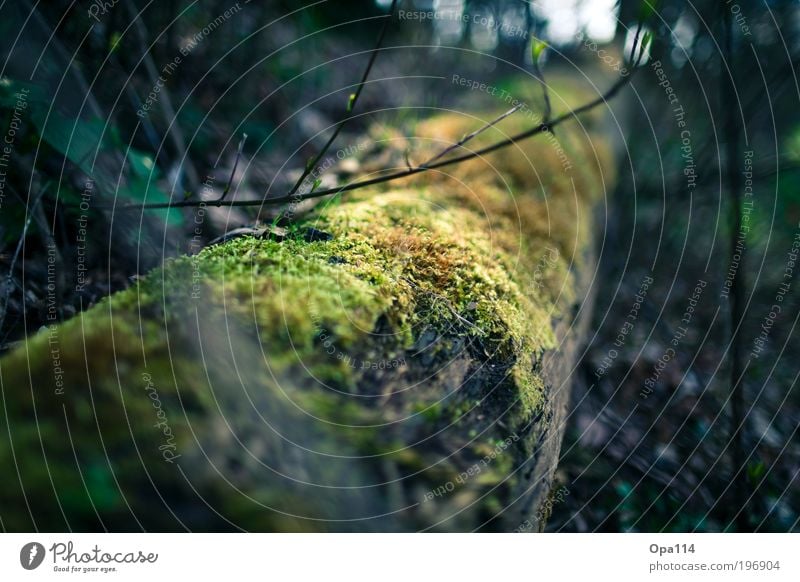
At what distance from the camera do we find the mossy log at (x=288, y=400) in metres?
0.94

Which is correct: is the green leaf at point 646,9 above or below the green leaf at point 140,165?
below

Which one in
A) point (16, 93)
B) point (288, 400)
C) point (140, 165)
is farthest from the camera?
point (140, 165)

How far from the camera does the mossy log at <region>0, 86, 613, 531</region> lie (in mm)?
938

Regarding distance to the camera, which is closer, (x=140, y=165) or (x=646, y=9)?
(x=646, y=9)

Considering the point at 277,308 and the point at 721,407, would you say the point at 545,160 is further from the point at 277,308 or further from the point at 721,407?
the point at 277,308

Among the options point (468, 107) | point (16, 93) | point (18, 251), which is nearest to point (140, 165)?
point (16, 93)

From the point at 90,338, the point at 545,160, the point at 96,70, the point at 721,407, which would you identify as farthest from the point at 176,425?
the point at 721,407

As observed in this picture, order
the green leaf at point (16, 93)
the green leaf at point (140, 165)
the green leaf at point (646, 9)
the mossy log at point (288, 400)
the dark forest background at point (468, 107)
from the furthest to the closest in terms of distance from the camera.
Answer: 1. the green leaf at point (140, 165)
2. the dark forest background at point (468, 107)
3. the green leaf at point (16, 93)
4. the green leaf at point (646, 9)
5. the mossy log at point (288, 400)

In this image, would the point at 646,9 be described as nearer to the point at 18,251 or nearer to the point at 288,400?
the point at 288,400

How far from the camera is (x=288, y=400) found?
1.02m

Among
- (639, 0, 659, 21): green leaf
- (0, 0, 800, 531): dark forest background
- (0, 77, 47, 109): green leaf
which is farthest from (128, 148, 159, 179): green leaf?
(639, 0, 659, 21): green leaf

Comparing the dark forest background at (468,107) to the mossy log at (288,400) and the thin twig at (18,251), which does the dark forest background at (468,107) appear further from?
the mossy log at (288,400)

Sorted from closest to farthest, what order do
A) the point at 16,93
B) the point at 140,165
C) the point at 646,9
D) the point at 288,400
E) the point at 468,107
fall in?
1. the point at 288,400
2. the point at 646,9
3. the point at 16,93
4. the point at 140,165
5. the point at 468,107

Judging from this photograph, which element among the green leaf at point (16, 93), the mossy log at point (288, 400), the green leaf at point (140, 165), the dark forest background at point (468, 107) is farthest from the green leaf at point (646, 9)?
the green leaf at point (16, 93)
